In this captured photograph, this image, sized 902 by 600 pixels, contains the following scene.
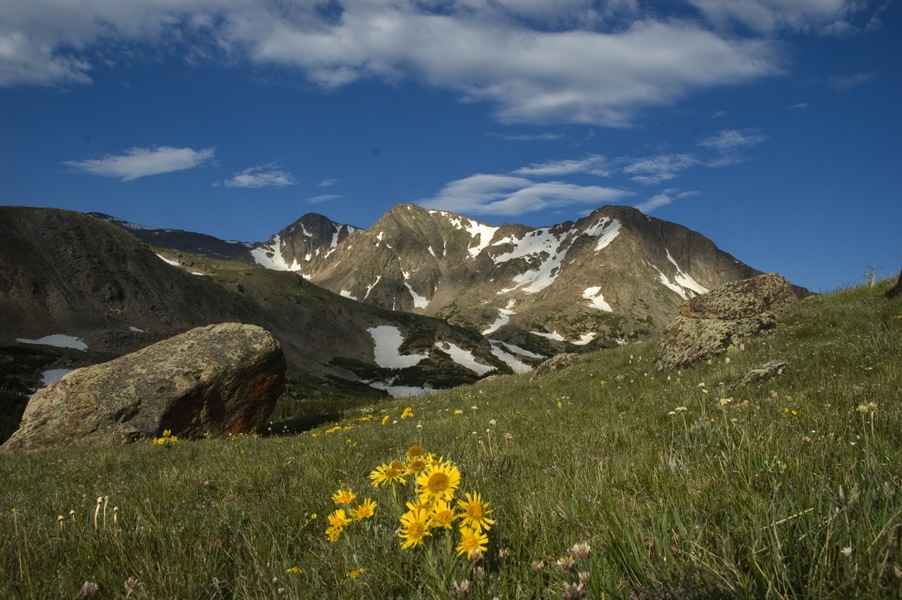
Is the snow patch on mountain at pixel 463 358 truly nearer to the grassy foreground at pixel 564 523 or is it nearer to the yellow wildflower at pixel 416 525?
the grassy foreground at pixel 564 523

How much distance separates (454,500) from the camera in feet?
9.62

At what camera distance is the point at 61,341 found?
103688mm

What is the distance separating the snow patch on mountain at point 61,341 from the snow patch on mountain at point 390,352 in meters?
86.9

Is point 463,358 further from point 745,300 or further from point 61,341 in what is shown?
point 745,300

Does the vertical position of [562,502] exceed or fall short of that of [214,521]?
it exceeds it

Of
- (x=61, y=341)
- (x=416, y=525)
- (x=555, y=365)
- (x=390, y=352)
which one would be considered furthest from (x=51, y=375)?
(x=390, y=352)

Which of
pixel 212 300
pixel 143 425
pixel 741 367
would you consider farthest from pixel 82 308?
pixel 741 367

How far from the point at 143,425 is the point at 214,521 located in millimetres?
16984

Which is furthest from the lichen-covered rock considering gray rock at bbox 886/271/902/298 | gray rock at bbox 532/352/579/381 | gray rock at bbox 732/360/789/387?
gray rock at bbox 732/360/789/387

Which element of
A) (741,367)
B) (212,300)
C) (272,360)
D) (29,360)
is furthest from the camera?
(212,300)

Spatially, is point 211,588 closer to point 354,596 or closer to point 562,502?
point 354,596

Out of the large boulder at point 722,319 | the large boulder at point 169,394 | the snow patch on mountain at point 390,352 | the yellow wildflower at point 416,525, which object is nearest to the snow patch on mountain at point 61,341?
the snow patch on mountain at point 390,352

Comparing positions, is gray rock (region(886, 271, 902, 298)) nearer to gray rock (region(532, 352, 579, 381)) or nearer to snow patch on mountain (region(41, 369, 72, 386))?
gray rock (region(532, 352, 579, 381))

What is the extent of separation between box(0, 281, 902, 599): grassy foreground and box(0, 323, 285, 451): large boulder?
484 inches
